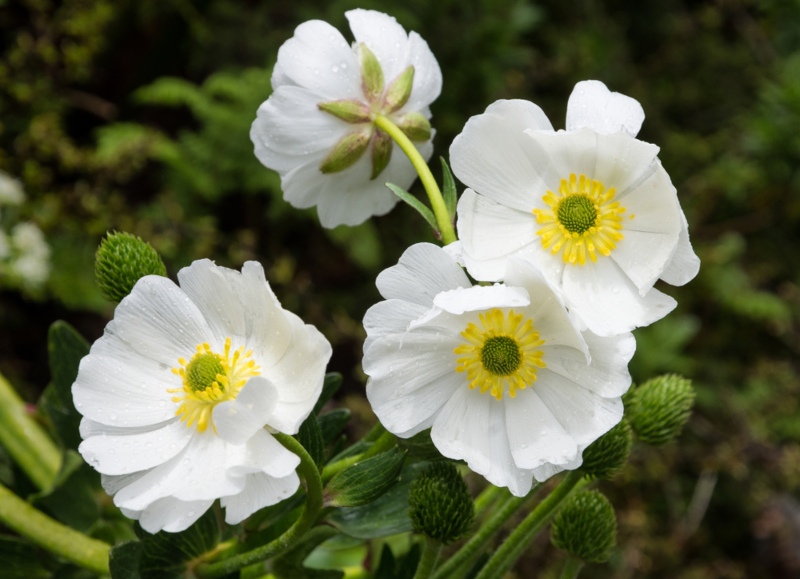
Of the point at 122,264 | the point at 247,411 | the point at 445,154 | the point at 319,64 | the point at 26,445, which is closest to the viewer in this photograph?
the point at 247,411

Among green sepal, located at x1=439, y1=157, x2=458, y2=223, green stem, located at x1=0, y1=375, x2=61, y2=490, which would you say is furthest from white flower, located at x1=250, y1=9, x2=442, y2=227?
green stem, located at x1=0, y1=375, x2=61, y2=490

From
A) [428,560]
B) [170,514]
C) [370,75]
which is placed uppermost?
[370,75]

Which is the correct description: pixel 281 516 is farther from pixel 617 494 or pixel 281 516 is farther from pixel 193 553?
pixel 617 494

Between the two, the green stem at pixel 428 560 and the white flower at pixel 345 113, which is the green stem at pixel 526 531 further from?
the white flower at pixel 345 113

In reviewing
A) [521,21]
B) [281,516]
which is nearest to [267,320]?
[281,516]

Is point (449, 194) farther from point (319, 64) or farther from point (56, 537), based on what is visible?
point (56, 537)

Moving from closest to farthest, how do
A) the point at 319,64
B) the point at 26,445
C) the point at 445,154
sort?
the point at 319,64, the point at 26,445, the point at 445,154

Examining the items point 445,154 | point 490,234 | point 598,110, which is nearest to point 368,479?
point 490,234
